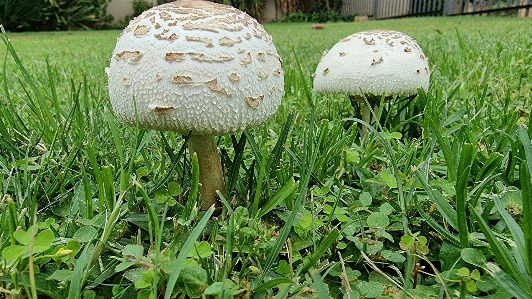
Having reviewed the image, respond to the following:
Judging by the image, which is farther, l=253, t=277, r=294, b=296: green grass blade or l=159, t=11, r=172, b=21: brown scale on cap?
A: l=159, t=11, r=172, b=21: brown scale on cap

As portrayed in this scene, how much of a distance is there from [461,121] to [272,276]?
160cm

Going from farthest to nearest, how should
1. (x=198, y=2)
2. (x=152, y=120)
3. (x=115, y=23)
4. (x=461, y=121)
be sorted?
(x=115, y=23) → (x=461, y=121) → (x=198, y=2) → (x=152, y=120)

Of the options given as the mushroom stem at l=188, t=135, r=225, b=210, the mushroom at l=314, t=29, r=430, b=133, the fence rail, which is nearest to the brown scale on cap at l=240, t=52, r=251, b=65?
the mushroom stem at l=188, t=135, r=225, b=210

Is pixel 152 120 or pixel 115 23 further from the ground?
pixel 152 120

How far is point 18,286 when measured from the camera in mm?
1060

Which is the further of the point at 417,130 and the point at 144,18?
the point at 417,130

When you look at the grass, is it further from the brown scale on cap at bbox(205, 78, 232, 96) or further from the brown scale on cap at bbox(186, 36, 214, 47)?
the brown scale on cap at bbox(186, 36, 214, 47)

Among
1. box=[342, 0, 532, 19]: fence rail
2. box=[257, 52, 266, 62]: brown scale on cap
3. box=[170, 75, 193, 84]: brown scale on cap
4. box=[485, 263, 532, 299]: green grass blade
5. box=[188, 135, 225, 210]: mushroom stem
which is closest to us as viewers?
box=[485, 263, 532, 299]: green grass blade

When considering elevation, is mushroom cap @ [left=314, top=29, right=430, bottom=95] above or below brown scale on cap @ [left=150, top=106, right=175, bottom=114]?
below

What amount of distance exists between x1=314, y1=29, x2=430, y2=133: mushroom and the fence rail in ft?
37.4

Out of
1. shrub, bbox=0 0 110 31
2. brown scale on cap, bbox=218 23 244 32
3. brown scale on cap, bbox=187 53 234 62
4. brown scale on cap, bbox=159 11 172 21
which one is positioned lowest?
shrub, bbox=0 0 110 31

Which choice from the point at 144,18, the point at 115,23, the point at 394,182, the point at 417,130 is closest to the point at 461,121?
the point at 417,130

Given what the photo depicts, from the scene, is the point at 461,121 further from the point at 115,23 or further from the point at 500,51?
the point at 115,23

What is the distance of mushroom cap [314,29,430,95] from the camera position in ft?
7.43
